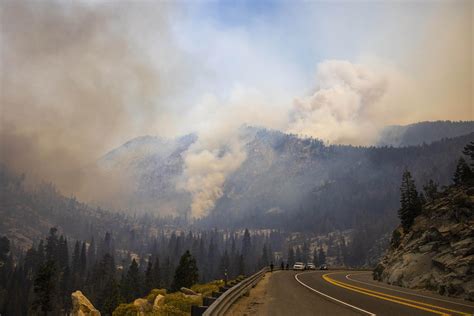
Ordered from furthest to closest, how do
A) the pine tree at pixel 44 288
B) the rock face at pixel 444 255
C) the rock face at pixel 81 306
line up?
the pine tree at pixel 44 288 → the rock face at pixel 81 306 → the rock face at pixel 444 255

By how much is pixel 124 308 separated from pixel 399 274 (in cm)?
2306

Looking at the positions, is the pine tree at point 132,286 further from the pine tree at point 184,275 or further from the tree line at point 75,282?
the pine tree at point 184,275

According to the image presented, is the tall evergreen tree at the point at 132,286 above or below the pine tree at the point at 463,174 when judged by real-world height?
below

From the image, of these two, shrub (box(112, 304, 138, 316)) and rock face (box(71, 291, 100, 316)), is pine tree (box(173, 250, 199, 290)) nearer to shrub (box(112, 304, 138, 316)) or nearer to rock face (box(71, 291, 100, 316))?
rock face (box(71, 291, 100, 316))

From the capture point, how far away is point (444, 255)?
2631cm

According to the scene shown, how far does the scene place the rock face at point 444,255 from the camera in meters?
21.7

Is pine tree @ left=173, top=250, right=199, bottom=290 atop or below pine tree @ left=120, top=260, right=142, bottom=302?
atop

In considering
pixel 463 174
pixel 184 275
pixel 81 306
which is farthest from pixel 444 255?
pixel 184 275

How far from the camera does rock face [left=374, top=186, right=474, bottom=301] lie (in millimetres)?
21719

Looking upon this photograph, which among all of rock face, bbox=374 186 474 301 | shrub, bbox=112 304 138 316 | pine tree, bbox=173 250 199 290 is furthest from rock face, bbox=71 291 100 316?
rock face, bbox=374 186 474 301

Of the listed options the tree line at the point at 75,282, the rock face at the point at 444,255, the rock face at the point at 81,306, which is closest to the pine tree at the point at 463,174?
the rock face at the point at 444,255

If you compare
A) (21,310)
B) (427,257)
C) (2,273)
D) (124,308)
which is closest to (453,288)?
(427,257)

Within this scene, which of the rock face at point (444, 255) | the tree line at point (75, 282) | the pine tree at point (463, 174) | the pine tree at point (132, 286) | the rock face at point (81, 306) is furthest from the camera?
the pine tree at point (132, 286)

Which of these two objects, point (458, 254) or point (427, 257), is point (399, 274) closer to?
point (427, 257)
